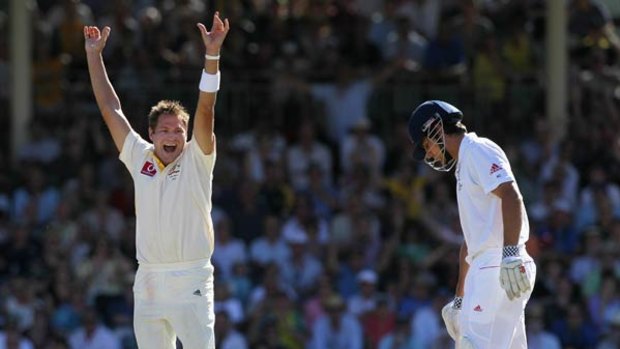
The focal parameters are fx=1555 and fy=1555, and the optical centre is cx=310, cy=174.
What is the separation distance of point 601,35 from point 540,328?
4.73 metres

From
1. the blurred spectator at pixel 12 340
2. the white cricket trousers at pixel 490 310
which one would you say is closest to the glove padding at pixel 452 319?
the white cricket trousers at pixel 490 310

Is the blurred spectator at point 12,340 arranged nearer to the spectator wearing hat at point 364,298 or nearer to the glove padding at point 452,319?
the spectator wearing hat at point 364,298

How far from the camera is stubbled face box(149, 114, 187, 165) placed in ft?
29.6

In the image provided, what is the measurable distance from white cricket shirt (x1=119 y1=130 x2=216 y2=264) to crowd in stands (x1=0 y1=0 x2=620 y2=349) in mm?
6151

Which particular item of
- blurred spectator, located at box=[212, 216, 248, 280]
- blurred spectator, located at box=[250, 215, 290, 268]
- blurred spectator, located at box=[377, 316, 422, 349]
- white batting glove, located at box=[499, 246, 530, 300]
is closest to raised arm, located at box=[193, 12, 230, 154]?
white batting glove, located at box=[499, 246, 530, 300]

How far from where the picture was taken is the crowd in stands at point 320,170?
1559 cm

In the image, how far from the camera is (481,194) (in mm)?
8625

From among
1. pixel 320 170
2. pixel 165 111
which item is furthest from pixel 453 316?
pixel 320 170

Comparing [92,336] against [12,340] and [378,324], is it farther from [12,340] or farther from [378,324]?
[378,324]

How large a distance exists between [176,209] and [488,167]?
1.81 metres

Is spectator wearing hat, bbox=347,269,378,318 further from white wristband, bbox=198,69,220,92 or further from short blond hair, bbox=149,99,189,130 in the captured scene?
white wristband, bbox=198,69,220,92

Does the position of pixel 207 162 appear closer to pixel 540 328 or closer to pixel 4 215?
pixel 540 328

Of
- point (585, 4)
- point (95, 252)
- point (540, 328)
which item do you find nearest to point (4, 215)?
point (95, 252)

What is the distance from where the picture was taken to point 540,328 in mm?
15180
